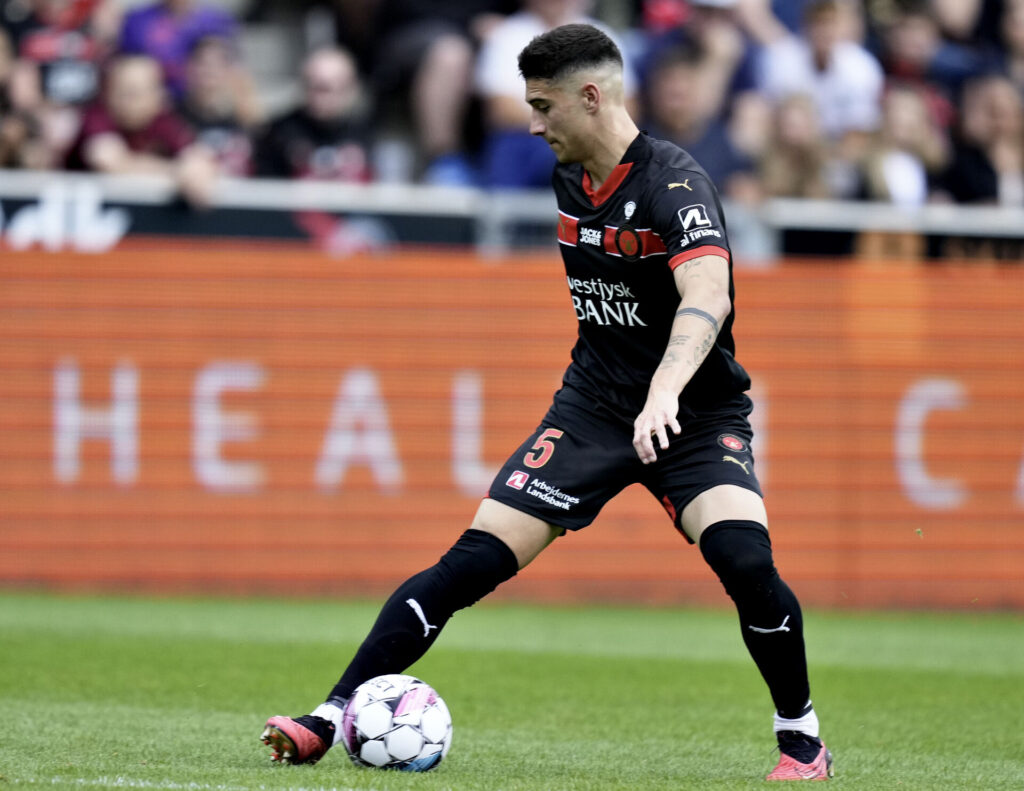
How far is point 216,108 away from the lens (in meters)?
12.4

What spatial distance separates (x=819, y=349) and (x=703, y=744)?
606 centimetres

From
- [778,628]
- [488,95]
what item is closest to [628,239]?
[778,628]

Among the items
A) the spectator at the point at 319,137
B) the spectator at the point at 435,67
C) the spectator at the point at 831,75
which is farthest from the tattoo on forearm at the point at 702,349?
the spectator at the point at 831,75

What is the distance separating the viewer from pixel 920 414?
38.9 feet

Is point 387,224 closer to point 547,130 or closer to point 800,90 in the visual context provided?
point 800,90

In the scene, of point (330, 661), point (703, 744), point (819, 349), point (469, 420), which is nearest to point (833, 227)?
point (819, 349)

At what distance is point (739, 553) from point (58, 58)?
28.7 feet

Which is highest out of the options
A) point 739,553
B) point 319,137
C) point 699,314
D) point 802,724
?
point 319,137

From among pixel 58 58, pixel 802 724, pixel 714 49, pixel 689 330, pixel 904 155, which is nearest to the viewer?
pixel 689 330

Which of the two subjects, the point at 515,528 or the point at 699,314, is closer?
the point at 699,314

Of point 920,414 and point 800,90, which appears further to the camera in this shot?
point 800,90

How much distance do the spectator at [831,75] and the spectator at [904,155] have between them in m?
0.24

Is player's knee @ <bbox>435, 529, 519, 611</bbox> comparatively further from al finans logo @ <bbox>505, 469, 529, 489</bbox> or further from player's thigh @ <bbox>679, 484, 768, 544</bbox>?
player's thigh @ <bbox>679, 484, 768, 544</bbox>

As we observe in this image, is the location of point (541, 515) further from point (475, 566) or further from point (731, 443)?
point (731, 443)
